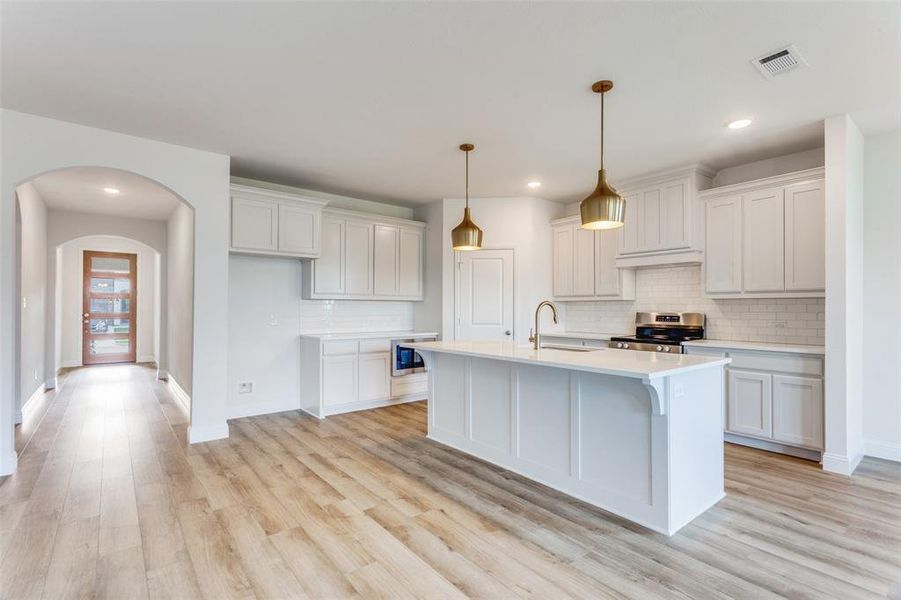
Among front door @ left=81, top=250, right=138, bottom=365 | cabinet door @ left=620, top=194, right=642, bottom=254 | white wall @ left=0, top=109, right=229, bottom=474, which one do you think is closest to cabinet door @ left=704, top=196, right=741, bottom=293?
cabinet door @ left=620, top=194, right=642, bottom=254

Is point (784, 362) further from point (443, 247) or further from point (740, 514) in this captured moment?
point (443, 247)

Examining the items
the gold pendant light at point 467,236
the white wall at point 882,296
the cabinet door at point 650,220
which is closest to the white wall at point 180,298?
the gold pendant light at point 467,236

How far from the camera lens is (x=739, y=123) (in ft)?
11.4

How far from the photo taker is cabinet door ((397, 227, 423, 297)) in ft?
19.6

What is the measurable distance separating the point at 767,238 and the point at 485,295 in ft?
9.80

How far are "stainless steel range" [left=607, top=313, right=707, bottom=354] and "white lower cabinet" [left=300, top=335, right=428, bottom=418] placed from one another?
2.61 meters

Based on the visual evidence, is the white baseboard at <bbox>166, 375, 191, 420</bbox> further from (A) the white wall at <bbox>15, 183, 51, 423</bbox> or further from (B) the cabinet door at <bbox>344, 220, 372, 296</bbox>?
(B) the cabinet door at <bbox>344, 220, 372, 296</bbox>

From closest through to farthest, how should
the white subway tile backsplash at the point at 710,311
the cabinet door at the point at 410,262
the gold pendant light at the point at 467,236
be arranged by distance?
1. the gold pendant light at the point at 467,236
2. the white subway tile backsplash at the point at 710,311
3. the cabinet door at the point at 410,262

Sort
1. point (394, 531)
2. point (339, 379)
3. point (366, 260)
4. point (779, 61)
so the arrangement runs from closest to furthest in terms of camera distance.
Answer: point (394, 531) → point (779, 61) → point (339, 379) → point (366, 260)

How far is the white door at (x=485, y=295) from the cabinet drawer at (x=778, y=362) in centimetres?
248

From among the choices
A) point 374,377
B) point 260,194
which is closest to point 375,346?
point 374,377

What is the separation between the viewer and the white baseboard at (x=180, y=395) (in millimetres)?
5219

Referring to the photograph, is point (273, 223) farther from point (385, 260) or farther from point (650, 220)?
point (650, 220)

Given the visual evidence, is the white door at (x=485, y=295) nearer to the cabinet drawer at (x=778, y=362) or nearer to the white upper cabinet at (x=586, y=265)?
the white upper cabinet at (x=586, y=265)
